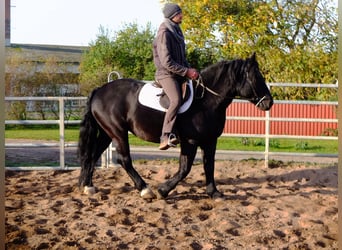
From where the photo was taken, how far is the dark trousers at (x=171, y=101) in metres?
5.07

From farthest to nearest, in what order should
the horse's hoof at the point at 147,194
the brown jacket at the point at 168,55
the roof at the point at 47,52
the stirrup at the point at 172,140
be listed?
the roof at the point at 47,52 → the horse's hoof at the point at 147,194 → the stirrup at the point at 172,140 → the brown jacket at the point at 168,55

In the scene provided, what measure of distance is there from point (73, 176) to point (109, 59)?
63.3ft

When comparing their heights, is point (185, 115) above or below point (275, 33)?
below

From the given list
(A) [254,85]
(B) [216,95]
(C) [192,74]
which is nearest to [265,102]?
(A) [254,85]

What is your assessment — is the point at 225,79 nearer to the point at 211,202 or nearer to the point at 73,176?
the point at 211,202

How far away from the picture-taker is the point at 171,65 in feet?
16.4

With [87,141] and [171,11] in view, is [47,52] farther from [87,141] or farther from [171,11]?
[171,11]

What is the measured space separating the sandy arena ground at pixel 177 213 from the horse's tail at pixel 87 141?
0.25m

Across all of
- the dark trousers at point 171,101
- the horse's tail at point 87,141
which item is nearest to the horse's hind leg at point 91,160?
the horse's tail at point 87,141

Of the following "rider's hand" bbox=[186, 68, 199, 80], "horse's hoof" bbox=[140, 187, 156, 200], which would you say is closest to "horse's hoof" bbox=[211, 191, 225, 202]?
"horse's hoof" bbox=[140, 187, 156, 200]

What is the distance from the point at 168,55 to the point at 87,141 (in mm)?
1762

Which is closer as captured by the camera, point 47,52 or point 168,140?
point 168,140

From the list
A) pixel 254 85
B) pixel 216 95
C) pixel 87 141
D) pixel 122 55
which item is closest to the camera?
pixel 254 85

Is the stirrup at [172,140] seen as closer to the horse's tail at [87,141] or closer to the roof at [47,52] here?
A: the horse's tail at [87,141]
